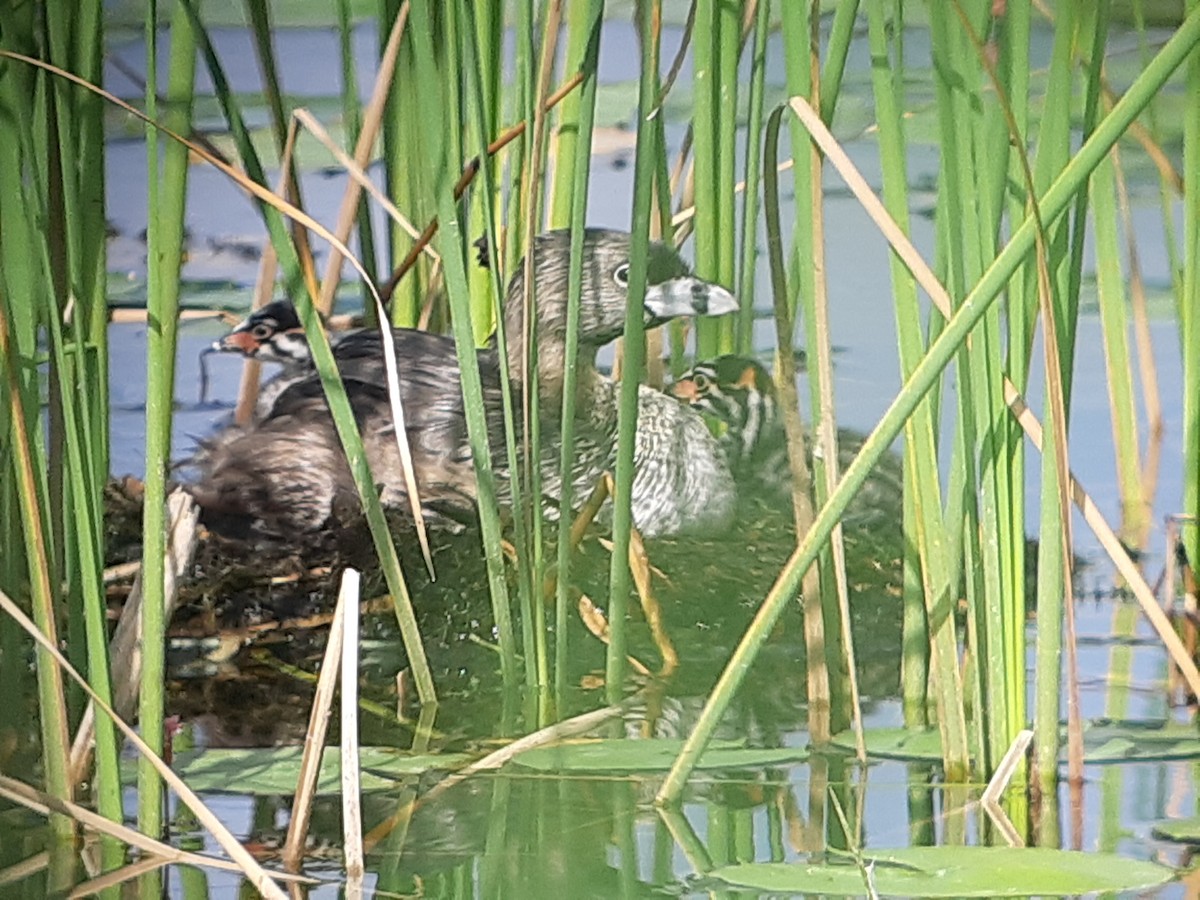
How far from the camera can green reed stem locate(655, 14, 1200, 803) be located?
88cm

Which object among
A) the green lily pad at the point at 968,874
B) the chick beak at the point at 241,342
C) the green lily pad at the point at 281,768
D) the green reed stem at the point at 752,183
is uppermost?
the green reed stem at the point at 752,183

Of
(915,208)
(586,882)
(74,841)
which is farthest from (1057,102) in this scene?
(915,208)

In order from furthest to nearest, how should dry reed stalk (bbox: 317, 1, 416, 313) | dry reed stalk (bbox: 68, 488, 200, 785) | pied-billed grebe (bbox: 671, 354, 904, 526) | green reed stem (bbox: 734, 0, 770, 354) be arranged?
pied-billed grebe (bbox: 671, 354, 904, 526) < dry reed stalk (bbox: 317, 1, 416, 313) < green reed stem (bbox: 734, 0, 770, 354) < dry reed stalk (bbox: 68, 488, 200, 785)

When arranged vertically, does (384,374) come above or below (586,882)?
above

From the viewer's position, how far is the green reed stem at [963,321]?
0.88 metres

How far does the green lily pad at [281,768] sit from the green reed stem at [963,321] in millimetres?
299

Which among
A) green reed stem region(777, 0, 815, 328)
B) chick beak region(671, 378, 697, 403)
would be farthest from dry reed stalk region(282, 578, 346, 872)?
chick beak region(671, 378, 697, 403)

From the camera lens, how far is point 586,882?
3.42 feet

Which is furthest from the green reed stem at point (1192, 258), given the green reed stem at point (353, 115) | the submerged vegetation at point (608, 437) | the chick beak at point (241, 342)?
the chick beak at point (241, 342)

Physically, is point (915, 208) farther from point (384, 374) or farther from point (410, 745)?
point (410, 745)

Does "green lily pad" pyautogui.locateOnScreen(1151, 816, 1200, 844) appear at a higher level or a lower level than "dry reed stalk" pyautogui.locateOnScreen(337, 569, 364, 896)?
lower

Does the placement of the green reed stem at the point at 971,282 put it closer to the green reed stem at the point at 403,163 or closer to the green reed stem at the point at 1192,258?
the green reed stem at the point at 1192,258

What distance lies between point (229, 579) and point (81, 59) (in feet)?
2.00

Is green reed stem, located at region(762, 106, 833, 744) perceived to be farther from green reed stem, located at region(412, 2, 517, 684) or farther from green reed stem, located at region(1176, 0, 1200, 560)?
green reed stem, located at region(1176, 0, 1200, 560)
